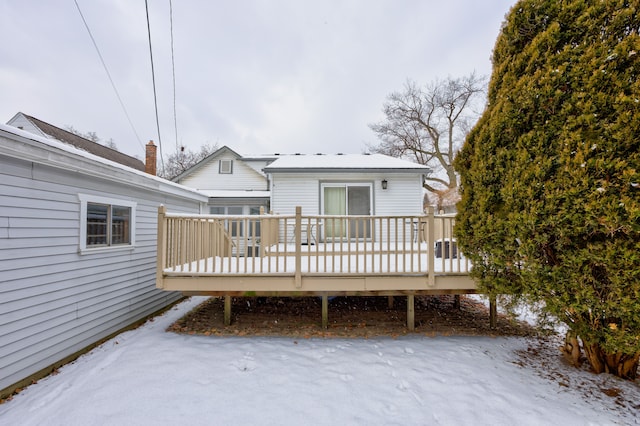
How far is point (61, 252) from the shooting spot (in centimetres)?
336

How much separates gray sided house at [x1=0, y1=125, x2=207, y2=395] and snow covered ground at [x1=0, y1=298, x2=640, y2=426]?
40 centimetres

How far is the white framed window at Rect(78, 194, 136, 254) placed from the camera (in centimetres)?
368

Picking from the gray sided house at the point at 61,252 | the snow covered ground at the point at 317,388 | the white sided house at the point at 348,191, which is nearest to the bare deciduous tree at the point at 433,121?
the white sided house at the point at 348,191

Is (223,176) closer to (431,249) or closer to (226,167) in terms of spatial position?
(226,167)

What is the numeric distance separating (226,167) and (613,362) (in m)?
12.8

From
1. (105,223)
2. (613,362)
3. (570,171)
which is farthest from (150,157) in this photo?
(613,362)

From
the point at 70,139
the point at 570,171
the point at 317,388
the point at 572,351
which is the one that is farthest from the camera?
the point at 70,139

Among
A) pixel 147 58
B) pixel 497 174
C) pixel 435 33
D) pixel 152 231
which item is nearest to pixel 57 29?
pixel 147 58

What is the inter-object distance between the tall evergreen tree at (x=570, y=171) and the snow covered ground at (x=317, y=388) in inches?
27.5

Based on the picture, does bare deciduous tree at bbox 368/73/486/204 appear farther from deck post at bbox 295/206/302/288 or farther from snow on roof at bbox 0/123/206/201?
snow on roof at bbox 0/123/206/201

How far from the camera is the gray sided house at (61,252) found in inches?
110

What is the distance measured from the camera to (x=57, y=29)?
7305 mm

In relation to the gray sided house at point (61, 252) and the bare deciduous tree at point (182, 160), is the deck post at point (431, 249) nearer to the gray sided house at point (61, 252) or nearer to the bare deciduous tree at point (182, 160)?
the gray sided house at point (61, 252)

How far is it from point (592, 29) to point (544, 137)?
1014 mm
